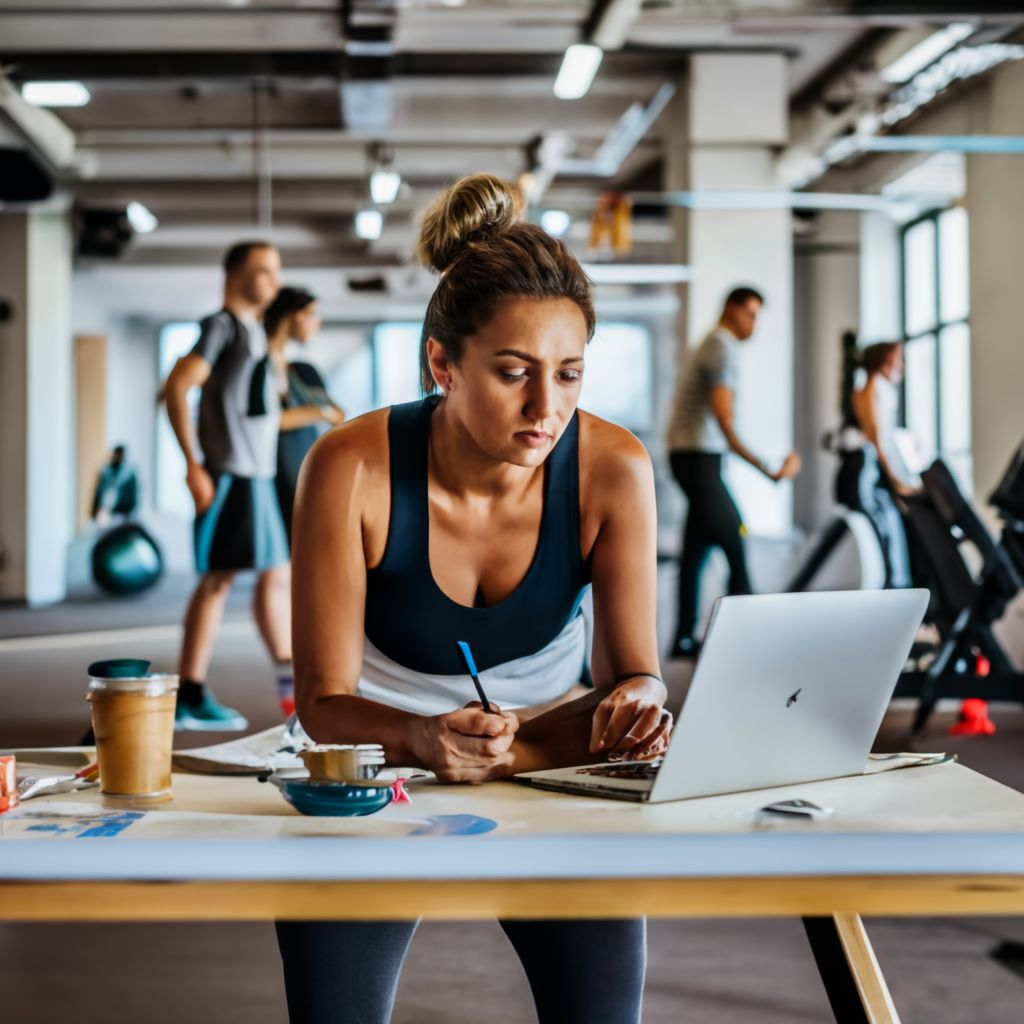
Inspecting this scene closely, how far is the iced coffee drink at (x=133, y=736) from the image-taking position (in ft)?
3.41

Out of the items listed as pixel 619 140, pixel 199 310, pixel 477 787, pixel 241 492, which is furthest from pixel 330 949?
pixel 199 310

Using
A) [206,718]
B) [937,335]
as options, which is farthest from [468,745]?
[937,335]

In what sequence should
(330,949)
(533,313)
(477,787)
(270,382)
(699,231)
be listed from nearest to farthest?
(477,787) → (330,949) → (533,313) → (270,382) → (699,231)

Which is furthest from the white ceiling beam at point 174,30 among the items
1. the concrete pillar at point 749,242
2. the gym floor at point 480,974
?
the gym floor at point 480,974

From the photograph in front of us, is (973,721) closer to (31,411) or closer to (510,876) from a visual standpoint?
(510,876)

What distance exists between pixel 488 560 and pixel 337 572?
16 centimetres

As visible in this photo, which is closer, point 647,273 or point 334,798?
point 334,798

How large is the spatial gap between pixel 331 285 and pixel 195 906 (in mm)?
15627

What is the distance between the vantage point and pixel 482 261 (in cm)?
139

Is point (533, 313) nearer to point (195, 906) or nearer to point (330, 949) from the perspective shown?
point (330, 949)

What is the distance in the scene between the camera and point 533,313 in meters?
1.34

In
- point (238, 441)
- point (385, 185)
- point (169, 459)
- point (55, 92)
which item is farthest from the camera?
point (169, 459)

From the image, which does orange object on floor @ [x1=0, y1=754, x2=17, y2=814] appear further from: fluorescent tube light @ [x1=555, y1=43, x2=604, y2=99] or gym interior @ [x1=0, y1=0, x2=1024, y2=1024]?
fluorescent tube light @ [x1=555, y1=43, x2=604, y2=99]

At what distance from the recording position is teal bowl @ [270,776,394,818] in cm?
95
